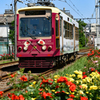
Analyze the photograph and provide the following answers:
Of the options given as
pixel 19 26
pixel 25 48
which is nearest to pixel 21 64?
pixel 25 48

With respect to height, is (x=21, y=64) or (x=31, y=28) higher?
(x=31, y=28)

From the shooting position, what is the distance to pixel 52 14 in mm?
11797

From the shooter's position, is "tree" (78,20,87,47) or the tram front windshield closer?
the tram front windshield

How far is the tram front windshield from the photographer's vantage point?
1175 cm

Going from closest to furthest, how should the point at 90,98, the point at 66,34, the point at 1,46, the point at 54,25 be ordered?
the point at 90,98 < the point at 54,25 < the point at 66,34 < the point at 1,46

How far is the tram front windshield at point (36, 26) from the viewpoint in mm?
11750

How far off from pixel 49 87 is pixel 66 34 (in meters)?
10.1

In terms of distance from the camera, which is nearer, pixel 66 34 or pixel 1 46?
pixel 66 34

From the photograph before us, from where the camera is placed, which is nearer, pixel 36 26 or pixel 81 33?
pixel 36 26

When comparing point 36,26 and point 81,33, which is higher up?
point 81,33

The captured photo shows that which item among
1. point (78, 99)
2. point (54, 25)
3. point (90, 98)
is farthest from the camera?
point (54, 25)

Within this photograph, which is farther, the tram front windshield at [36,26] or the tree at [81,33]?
the tree at [81,33]

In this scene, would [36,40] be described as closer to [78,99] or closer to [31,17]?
[31,17]

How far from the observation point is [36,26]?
1178 cm
